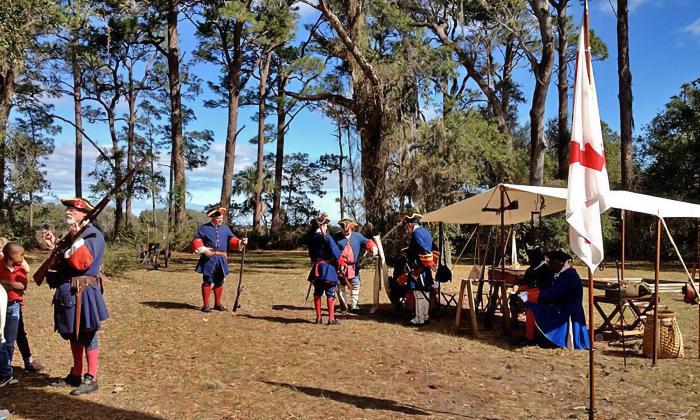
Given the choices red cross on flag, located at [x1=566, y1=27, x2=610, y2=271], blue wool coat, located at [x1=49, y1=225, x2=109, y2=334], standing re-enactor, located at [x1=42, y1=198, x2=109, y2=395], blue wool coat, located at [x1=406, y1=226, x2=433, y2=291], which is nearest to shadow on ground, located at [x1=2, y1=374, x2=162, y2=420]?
standing re-enactor, located at [x1=42, y1=198, x2=109, y2=395]

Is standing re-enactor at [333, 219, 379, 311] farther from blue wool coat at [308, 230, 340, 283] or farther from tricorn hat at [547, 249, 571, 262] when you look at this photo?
tricorn hat at [547, 249, 571, 262]

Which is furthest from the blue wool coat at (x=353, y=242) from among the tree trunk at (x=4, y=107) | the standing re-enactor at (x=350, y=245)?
the tree trunk at (x=4, y=107)

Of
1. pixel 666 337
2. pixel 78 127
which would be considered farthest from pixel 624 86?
pixel 78 127

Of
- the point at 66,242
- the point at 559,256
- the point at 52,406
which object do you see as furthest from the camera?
the point at 559,256

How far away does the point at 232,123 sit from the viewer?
2294 centimetres

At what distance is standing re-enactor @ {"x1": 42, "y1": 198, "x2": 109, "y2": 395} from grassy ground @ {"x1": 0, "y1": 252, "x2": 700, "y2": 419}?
0.47m

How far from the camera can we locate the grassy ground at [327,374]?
4.68 meters

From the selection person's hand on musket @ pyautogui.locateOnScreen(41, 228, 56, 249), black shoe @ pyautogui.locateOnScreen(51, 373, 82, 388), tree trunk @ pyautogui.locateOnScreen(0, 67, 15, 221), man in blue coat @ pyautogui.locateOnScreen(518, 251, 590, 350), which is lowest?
black shoe @ pyautogui.locateOnScreen(51, 373, 82, 388)

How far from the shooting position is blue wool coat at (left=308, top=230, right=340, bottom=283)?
26.8 feet

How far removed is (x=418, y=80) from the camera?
1622 cm

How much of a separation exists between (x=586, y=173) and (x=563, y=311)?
11.4ft

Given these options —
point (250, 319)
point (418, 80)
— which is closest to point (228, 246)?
point (250, 319)

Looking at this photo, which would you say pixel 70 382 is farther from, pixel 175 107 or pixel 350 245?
pixel 175 107

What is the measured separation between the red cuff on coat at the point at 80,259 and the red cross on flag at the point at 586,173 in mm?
4071
